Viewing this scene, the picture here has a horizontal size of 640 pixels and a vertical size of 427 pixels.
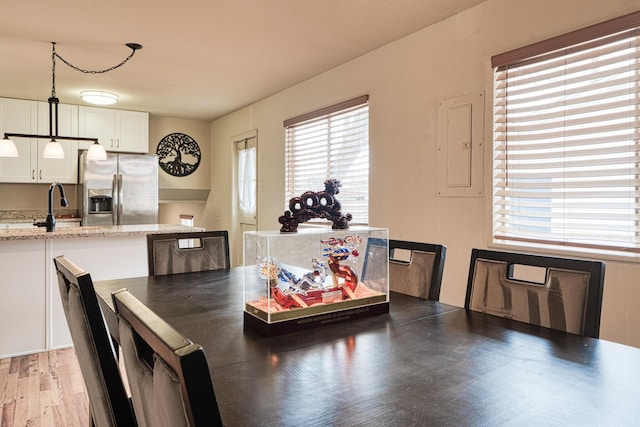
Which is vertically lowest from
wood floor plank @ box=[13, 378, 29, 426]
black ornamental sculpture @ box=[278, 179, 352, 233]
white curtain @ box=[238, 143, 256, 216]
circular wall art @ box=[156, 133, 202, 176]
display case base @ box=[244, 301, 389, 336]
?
wood floor plank @ box=[13, 378, 29, 426]

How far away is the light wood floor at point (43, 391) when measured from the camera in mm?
2180

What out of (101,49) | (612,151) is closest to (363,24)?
(612,151)

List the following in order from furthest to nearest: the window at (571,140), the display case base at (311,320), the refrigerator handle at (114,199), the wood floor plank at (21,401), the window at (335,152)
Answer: the refrigerator handle at (114,199) < the window at (335,152) < the wood floor plank at (21,401) < the window at (571,140) < the display case base at (311,320)

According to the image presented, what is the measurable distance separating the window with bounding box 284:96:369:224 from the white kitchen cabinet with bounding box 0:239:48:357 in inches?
90.3

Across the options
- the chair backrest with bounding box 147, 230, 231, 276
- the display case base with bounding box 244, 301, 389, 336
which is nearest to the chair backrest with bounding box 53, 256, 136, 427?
the display case base with bounding box 244, 301, 389, 336

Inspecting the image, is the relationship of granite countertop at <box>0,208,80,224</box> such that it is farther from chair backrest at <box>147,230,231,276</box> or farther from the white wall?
chair backrest at <box>147,230,231,276</box>

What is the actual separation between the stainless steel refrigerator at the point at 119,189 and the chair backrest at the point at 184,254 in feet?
11.7

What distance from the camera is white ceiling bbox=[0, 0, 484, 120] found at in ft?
8.64

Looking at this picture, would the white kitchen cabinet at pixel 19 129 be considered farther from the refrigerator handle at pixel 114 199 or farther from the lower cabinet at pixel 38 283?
the lower cabinet at pixel 38 283

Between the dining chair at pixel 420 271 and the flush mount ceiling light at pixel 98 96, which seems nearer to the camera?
the dining chair at pixel 420 271

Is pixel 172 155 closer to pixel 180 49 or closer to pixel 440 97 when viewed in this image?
pixel 180 49

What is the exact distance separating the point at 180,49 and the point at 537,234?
284 centimetres

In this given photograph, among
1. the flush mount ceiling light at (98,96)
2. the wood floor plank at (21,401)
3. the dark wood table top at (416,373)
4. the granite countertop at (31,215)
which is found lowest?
the wood floor plank at (21,401)

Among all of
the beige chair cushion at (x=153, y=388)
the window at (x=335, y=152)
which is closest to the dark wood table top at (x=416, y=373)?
the beige chair cushion at (x=153, y=388)
